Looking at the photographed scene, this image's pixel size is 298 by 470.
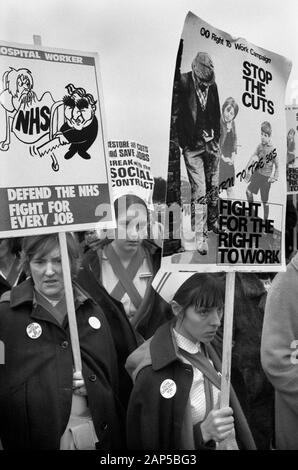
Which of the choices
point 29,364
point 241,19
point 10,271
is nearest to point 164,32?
point 241,19

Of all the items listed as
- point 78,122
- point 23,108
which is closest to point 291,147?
point 78,122

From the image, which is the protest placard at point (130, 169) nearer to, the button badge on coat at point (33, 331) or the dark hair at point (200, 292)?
the dark hair at point (200, 292)

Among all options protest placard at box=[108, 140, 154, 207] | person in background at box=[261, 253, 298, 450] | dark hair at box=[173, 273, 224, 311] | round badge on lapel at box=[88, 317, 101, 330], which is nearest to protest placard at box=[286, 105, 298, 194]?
person in background at box=[261, 253, 298, 450]

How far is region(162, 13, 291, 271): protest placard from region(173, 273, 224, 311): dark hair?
113 millimetres

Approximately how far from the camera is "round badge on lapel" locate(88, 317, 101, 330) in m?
2.81

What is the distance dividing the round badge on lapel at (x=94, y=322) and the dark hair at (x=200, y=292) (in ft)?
1.11

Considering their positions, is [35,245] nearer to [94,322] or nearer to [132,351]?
[94,322]

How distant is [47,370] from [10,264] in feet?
1.41

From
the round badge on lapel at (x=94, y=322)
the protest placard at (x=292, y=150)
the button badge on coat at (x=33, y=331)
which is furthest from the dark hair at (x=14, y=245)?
the protest placard at (x=292, y=150)

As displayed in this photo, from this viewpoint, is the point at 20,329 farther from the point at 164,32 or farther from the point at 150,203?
the point at 164,32

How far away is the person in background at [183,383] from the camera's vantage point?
9.36 feet

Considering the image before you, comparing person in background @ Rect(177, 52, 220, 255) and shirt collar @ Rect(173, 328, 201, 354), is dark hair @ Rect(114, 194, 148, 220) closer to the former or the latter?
person in background @ Rect(177, 52, 220, 255)

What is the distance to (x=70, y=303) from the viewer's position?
8.85ft

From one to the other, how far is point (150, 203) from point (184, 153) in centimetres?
27
